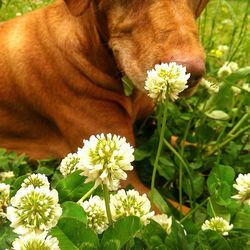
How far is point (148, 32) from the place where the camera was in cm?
198

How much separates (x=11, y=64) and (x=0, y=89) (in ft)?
0.39

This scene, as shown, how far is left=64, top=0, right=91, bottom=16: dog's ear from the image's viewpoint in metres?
2.08

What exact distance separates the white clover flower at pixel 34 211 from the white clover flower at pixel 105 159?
9 centimetres

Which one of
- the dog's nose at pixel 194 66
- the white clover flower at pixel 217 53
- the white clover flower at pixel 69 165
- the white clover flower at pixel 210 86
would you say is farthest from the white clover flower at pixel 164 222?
the white clover flower at pixel 217 53

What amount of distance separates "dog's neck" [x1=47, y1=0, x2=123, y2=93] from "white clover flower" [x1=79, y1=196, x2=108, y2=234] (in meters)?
1.05

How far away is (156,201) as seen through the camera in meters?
1.62

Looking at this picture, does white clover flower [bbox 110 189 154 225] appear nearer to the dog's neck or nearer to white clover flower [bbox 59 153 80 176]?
white clover flower [bbox 59 153 80 176]

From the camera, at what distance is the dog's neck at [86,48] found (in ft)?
7.26

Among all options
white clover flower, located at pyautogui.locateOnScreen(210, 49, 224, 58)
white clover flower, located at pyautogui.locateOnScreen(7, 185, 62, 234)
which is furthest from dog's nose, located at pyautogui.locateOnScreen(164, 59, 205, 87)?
white clover flower, located at pyautogui.locateOnScreen(210, 49, 224, 58)

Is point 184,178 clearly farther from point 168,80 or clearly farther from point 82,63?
point 168,80

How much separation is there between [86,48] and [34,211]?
4.12 feet

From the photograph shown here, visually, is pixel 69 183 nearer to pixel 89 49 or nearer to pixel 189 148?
pixel 89 49

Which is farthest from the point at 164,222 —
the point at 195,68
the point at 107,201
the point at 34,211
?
the point at 195,68

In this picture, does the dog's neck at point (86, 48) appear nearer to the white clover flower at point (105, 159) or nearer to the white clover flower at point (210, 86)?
the white clover flower at point (210, 86)
